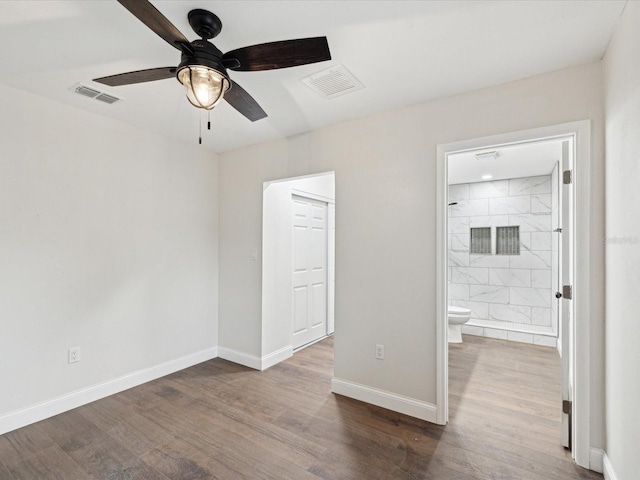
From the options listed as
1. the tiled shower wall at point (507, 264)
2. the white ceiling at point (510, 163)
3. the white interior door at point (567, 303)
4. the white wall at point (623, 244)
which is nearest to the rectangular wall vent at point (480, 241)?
the tiled shower wall at point (507, 264)

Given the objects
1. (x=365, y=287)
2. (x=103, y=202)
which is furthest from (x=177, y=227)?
(x=365, y=287)

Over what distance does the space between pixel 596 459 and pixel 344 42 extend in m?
2.84

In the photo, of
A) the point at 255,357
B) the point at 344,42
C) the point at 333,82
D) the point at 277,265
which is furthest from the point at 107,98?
the point at 255,357

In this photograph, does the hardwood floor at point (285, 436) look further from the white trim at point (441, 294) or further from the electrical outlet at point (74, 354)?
the electrical outlet at point (74, 354)

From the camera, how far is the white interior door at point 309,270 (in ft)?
13.4

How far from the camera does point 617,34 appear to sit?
160cm

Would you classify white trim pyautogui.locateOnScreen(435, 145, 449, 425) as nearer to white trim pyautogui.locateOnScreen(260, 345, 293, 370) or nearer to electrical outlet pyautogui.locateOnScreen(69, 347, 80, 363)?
white trim pyautogui.locateOnScreen(260, 345, 293, 370)

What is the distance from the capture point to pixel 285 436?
2227mm

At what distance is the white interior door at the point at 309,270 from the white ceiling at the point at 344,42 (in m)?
1.91

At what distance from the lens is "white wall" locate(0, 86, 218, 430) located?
231cm

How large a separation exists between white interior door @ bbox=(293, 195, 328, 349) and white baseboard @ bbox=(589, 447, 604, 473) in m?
2.89

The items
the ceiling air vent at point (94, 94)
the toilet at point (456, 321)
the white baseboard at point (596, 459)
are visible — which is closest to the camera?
the white baseboard at point (596, 459)

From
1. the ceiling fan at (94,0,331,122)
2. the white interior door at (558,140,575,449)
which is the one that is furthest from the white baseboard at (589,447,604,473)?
the ceiling fan at (94,0,331,122)

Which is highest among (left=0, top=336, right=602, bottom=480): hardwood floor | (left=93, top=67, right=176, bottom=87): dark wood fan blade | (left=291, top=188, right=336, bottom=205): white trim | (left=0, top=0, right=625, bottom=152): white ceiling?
(left=0, top=0, right=625, bottom=152): white ceiling
